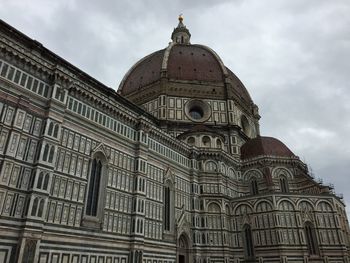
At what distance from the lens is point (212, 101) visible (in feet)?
163

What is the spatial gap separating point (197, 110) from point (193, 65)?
30.7 ft

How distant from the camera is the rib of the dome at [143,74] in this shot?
5322cm

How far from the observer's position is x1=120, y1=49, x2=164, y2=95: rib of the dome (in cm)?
5322

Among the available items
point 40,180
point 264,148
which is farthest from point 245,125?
point 40,180

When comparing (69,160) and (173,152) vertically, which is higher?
(173,152)

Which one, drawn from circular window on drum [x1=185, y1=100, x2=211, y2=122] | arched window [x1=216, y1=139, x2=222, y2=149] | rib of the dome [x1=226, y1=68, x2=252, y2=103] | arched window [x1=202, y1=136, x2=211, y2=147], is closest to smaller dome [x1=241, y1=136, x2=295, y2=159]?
arched window [x1=216, y1=139, x2=222, y2=149]

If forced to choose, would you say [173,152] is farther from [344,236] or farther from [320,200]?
[344,236]

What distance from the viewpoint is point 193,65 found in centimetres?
5403

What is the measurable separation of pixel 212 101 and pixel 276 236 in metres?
23.6

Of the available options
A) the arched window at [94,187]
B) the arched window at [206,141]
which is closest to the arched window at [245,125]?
the arched window at [206,141]

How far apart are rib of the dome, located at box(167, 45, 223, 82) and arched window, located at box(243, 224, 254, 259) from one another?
1016 inches

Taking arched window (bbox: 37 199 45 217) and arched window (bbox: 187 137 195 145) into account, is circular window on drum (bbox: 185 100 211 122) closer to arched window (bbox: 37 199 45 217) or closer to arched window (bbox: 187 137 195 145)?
arched window (bbox: 187 137 195 145)

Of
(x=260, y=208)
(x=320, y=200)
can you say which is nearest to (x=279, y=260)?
(x=260, y=208)

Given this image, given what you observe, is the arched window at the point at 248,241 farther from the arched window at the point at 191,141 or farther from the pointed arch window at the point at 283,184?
the arched window at the point at 191,141
